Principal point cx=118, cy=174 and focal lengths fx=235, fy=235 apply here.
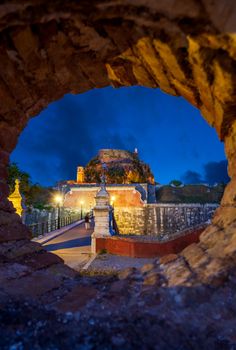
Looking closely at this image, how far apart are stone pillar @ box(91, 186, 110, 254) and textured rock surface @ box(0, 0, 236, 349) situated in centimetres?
815

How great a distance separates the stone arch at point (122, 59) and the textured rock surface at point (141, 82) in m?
0.01

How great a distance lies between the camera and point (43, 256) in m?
3.31

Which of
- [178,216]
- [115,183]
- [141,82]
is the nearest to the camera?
[141,82]

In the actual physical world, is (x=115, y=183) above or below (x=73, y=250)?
above

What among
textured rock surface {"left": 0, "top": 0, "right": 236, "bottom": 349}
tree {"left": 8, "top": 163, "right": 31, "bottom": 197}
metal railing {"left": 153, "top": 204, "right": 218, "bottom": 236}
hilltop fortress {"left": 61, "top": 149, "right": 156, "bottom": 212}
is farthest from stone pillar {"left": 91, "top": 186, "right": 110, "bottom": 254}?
metal railing {"left": 153, "top": 204, "right": 218, "bottom": 236}

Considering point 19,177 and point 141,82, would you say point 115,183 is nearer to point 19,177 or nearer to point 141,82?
point 19,177

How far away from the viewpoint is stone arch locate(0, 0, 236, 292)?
2082mm

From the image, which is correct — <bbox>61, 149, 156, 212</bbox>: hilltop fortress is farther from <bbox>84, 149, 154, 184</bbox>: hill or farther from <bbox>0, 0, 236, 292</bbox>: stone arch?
<bbox>0, 0, 236, 292</bbox>: stone arch

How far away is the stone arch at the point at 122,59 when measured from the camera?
2082mm

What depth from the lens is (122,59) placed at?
3096 mm

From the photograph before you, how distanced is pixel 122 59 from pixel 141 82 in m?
0.57

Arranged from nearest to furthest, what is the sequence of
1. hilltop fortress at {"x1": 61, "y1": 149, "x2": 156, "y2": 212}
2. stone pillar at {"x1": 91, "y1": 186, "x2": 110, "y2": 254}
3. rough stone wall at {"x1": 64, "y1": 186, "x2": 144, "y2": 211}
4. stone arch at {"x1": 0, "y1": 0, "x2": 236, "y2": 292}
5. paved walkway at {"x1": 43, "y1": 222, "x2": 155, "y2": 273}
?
stone arch at {"x1": 0, "y1": 0, "x2": 236, "y2": 292} → paved walkway at {"x1": 43, "y1": 222, "x2": 155, "y2": 273} → stone pillar at {"x1": 91, "y1": 186, "x2": 110, "y2": 254} → rough stone wall at {"x1": 64, "y1": 186, "x2": 144, "y2": 211} → hilltop fortress at {"x1": 61, "y1": 149, "x2": 156, "y2": 212}

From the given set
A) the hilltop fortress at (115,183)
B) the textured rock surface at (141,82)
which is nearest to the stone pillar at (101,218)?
the textured rock surface at (141,82)

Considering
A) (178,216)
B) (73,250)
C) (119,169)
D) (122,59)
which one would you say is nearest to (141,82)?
(122,59)
